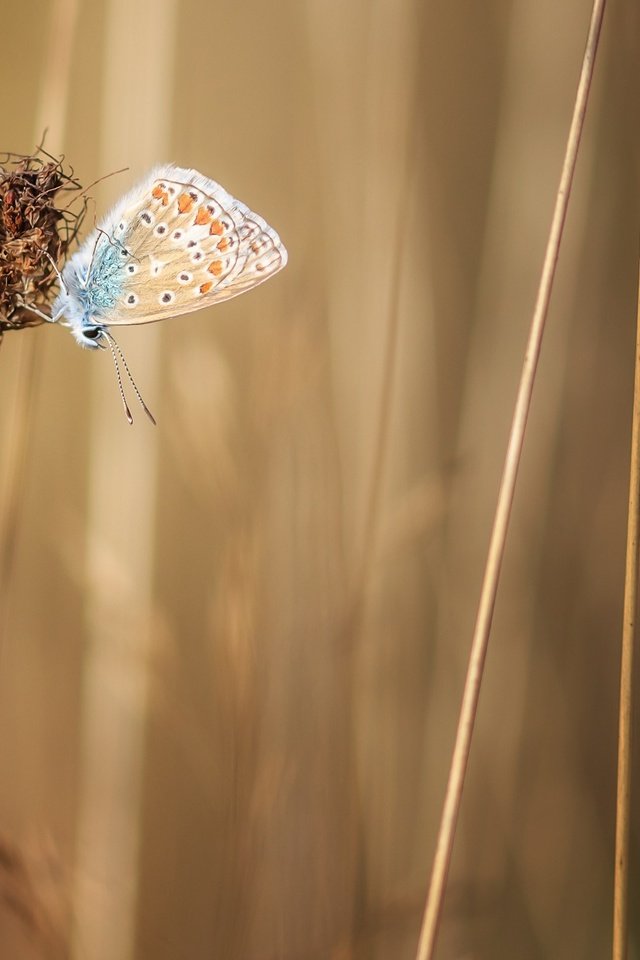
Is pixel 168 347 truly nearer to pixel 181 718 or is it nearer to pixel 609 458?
pixel 181 718

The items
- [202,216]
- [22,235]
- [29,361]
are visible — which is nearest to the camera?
[22,235]

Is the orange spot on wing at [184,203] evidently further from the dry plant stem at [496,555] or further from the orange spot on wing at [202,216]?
the dry plant stem at [496,555]

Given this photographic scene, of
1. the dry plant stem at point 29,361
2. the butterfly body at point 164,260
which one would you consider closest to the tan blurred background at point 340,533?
the dry plant stem at point 29,361

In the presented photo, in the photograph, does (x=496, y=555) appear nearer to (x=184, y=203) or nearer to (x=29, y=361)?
(x=184, y=203)

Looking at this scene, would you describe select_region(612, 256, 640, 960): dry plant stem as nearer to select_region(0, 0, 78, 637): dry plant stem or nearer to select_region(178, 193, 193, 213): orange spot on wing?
select_region(178, 193, 193, 213): orange spot on wing

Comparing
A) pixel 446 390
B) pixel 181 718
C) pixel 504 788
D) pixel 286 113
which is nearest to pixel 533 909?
→ pixel 504 788

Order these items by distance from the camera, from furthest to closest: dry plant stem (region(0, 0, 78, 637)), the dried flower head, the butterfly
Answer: dry plant stem (region(0, 0, 78, 637)), the butterfly, the dried flower head

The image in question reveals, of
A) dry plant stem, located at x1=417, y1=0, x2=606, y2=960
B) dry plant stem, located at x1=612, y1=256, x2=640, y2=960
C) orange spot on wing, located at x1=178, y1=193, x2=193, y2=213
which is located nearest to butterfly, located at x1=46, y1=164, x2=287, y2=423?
orange spot on wing, located at x1=178, y1=193, x2=193, y2=213

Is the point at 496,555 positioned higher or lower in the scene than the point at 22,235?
lower

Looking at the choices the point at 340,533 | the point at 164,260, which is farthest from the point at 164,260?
the point at 340,533
